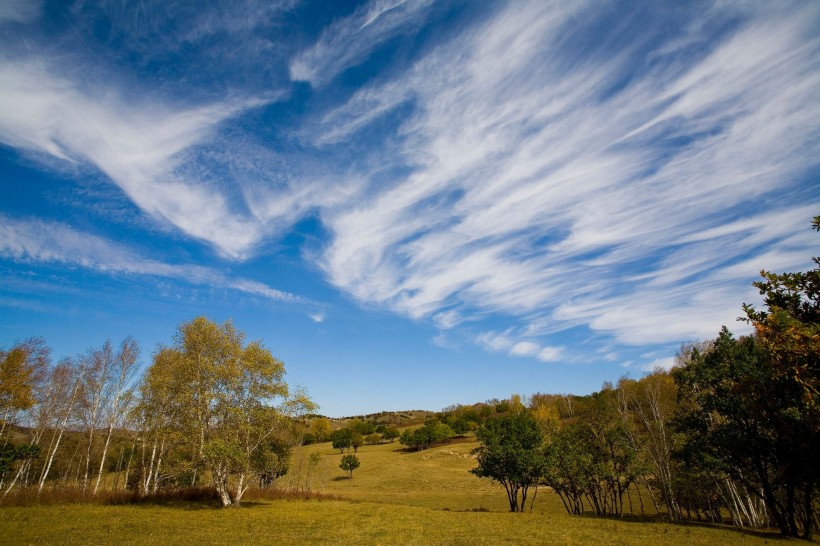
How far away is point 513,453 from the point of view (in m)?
49.6

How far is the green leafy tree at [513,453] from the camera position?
49.4m

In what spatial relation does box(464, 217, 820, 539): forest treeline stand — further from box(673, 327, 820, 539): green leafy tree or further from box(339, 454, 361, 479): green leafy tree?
box(339, 454, 361, 479): green leafy tree

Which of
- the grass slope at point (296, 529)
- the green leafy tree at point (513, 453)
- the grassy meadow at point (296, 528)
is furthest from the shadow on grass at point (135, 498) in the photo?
the green leafy tree at point (513, 453)

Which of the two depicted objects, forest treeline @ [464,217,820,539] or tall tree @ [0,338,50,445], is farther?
tall tree @ [0,338,50,445]

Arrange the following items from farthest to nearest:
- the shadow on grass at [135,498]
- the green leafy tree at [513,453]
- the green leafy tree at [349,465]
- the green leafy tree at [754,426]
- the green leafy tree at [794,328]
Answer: the green leafy tree at [349,465]
the green leafy tree at [513,453]
the shadow on grass at [135,498]
the green leafy tree at [754,426]
the green leafy tree at [794,328]

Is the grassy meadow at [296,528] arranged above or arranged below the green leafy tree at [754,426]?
below

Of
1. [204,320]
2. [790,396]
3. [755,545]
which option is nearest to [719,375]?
[790,396]

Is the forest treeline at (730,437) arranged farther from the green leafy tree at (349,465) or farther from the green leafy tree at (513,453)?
the green leafy tree at (349,465)

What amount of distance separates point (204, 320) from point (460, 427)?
151359mm

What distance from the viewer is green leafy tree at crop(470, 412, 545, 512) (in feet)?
162

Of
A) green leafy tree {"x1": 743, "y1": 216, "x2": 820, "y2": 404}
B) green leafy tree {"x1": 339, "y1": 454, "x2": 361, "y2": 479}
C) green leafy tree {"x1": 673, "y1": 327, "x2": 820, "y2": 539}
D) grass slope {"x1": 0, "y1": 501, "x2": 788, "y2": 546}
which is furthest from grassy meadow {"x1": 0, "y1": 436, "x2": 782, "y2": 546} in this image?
green leafy tree {"x1": 339, "y1": 454, "x2": 361, "y2": 479}

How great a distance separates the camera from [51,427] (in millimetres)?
53125

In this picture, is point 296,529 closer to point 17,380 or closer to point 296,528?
point 296,528

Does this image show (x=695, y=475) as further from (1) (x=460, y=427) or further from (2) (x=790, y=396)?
(1) (x=460, y=427)
